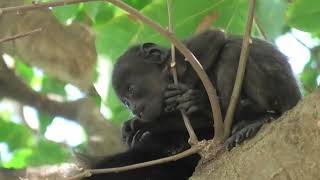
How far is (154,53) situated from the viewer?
7.55 ft

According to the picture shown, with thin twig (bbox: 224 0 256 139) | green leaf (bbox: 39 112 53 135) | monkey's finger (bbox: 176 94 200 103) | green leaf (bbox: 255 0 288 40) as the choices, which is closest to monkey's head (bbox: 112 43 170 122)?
monkey's finger (bbox: 176 94 200 103)

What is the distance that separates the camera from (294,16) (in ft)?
6.93

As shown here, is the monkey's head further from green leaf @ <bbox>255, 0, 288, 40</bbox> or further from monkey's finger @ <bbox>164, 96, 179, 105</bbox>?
green leaf @ <bbox>255, 0, 288, 40</bbox>

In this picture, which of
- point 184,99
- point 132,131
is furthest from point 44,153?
point 184,99

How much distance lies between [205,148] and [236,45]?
1.43 ft

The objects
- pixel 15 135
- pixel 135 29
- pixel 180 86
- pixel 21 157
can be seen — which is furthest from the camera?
pixel 21 157

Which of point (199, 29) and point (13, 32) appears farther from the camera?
point (13, 32)

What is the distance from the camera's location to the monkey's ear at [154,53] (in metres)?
2.29

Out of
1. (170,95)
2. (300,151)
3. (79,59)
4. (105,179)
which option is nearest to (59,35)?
(79,59)

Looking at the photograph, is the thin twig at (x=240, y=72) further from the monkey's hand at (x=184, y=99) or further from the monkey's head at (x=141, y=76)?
the monkey's head at (x=141, y=76)

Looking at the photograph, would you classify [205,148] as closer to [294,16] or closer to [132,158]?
[132,158]

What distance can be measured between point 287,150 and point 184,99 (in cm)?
57

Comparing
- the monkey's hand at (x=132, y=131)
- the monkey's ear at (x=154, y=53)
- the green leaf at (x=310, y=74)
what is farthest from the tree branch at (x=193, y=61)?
the green leaf at (x=310, y=74)

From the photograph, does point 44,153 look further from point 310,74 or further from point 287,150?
point 287,150
